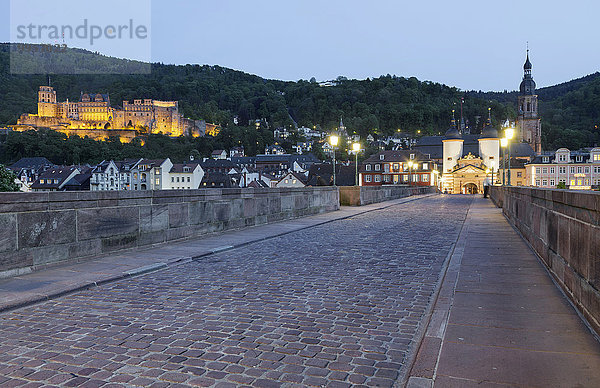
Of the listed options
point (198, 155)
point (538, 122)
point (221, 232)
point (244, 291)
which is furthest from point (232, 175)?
point (244, 291)

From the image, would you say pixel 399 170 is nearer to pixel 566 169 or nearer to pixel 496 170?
pixel 496 170

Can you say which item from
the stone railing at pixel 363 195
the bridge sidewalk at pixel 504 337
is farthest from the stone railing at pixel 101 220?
the stone railing at pixel 363 195

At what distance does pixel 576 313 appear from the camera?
18.6ft

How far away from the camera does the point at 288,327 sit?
5398mm

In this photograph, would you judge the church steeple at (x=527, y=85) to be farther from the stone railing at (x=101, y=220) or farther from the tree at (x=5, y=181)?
the stone railing at (x=101, y=220)

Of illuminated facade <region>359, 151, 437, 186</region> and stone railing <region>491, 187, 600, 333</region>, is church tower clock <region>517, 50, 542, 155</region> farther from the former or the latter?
stone railing <region>491, 187, 600, 333</region>

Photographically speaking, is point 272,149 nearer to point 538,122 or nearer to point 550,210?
point 538,122

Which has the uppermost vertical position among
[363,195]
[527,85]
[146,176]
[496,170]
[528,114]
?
[527,85]

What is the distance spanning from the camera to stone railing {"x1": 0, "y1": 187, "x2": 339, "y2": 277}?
8211 millimetres

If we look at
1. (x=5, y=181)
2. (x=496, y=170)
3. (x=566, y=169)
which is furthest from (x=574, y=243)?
(x=566, y=169)

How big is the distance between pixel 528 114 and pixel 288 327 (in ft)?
501

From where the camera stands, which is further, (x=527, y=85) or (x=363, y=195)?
(x=527, y=85)

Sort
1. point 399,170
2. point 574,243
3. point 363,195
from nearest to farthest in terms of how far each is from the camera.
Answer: point 574,243 < point 363,195 < point 399,170

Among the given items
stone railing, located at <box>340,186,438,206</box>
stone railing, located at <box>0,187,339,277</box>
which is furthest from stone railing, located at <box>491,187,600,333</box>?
stone railing, located at <box>340,186,438,206</box>
